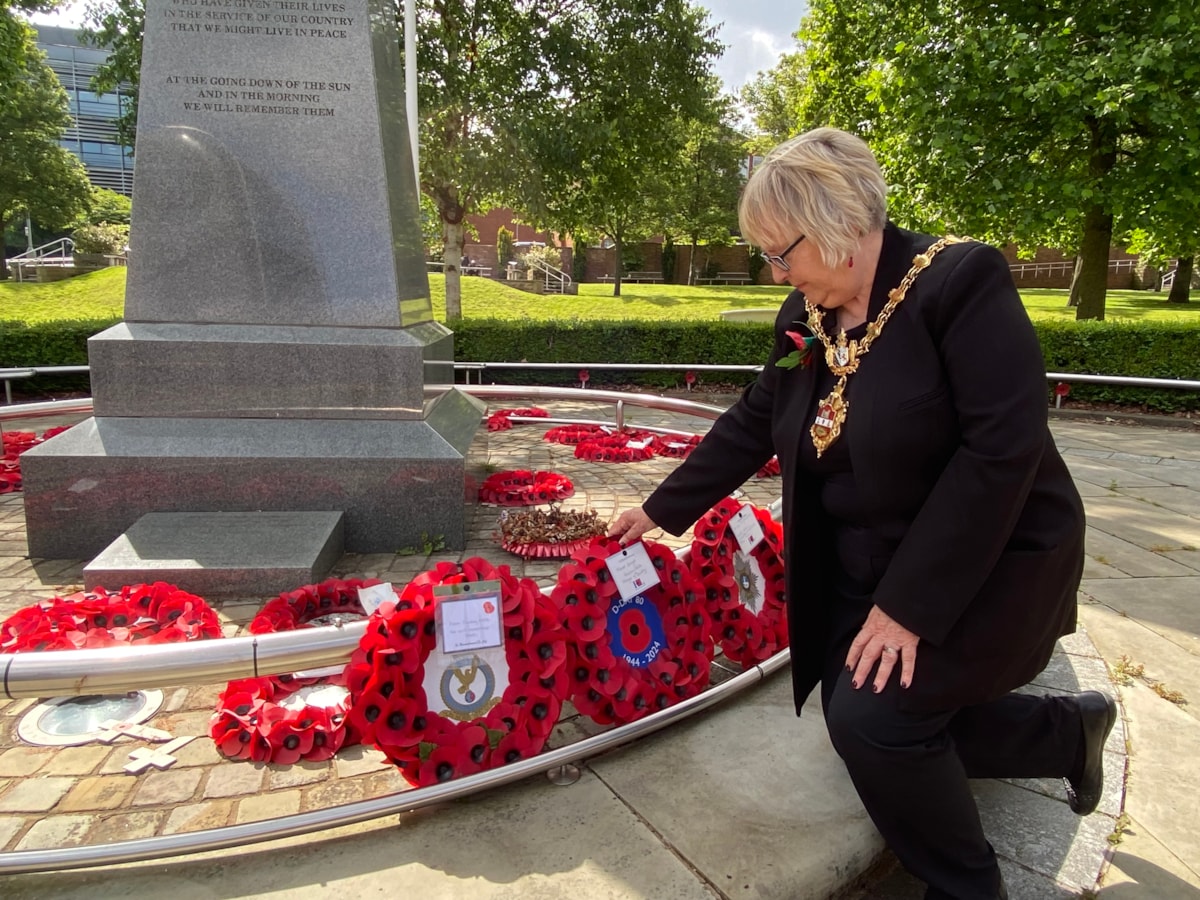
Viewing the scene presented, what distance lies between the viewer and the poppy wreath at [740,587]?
9.50 ft

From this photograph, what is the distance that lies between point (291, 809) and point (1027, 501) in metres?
2.11

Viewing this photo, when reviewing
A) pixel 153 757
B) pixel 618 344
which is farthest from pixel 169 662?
pixel 618 344

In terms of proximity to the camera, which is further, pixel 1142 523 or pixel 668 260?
pixel 668 260

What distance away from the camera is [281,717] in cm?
259

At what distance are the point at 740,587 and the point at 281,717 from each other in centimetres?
165

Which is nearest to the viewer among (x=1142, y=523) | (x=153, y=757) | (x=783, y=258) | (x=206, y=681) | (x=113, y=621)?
(x=206, y=681)

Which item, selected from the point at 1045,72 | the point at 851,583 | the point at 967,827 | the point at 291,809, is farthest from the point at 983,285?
the point at 1045,72

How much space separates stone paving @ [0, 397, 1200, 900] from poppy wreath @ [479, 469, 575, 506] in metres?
2.71

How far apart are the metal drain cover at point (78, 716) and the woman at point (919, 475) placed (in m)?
2.40

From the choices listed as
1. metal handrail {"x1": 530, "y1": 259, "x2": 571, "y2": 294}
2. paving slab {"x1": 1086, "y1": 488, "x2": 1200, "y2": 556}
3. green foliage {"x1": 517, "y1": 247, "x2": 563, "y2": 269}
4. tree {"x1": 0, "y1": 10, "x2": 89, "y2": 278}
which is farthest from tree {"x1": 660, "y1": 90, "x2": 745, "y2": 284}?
paving slab {"x1": 1086, "y1": 488, "x2": 1200, "y2": 556}

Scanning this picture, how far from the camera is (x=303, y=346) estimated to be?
4555 millimetres

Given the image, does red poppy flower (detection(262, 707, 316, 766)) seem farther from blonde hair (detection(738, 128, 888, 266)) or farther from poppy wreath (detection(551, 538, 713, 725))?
blonde hair (detection(738, 128, 888, 266))

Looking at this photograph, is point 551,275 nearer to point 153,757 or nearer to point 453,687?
point 153,757

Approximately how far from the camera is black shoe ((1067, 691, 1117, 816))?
2146mm
